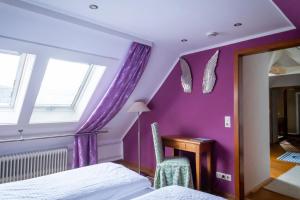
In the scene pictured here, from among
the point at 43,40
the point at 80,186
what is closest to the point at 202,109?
the point at 80,186

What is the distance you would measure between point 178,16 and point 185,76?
1.48m

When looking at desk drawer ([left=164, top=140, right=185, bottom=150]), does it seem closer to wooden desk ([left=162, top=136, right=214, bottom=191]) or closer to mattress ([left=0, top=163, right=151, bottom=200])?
wooden desk ([left=162, top=136, right=214, bottom=191])

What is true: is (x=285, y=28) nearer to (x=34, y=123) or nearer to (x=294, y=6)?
(x=294, y=6)

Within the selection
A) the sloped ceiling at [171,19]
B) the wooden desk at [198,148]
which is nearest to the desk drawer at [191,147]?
the wooden desk at [198,148]

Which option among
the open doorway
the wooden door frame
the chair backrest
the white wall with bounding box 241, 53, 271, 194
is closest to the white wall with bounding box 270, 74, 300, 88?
the open doorway

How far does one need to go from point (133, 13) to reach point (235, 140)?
6.82ft

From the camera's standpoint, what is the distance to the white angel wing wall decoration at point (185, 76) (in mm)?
3482

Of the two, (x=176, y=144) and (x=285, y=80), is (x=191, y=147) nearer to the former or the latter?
(x=176, y=144)

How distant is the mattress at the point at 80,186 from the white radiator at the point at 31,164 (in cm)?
143

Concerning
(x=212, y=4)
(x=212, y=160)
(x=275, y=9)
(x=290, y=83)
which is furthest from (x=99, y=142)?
(x=290, y=83)

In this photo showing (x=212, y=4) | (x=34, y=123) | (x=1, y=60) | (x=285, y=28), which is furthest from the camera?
(x=34, y=123)

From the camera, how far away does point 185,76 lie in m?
3.53

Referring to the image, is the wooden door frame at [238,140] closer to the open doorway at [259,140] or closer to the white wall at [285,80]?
the open doorway at [259,140]

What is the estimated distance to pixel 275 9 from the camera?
6.56ft
